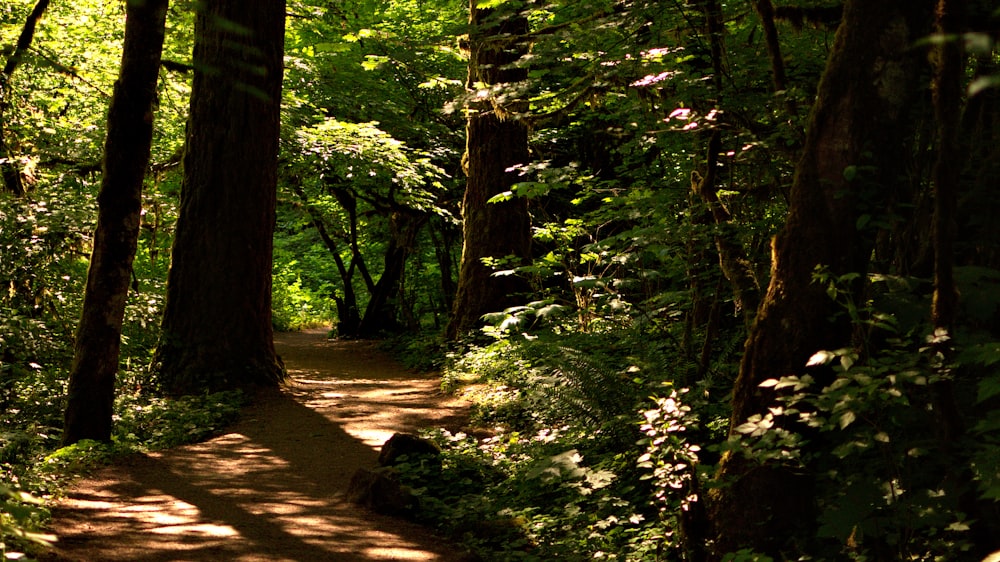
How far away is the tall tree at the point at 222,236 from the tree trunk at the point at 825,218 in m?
7.78

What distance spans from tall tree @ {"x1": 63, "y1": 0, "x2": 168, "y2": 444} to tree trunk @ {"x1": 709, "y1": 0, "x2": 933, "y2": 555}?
5312mm

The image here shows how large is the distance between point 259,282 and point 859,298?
27.6 ft

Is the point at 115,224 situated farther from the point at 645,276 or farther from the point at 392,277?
the point at 392,277

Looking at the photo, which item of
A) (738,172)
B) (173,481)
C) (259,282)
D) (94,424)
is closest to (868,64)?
(738,172)

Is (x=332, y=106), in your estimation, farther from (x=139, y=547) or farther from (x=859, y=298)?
(x=859, y=298)

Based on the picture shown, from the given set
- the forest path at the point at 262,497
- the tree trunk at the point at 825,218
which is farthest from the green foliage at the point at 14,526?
the tree trunk at the point at 825,218

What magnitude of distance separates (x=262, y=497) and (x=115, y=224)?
8.97 feet

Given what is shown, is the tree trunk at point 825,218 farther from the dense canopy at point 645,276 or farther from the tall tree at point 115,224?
the tall tree at point 115,224

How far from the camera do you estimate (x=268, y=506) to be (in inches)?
255

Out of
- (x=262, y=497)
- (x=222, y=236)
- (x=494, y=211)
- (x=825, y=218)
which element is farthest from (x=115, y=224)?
(x=494, y=211)

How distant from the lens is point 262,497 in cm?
671

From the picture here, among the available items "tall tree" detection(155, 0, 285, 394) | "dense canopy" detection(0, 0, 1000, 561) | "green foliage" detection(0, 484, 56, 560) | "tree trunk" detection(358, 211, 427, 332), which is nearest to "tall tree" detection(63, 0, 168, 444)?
"dense canopy" detection(0, 0, 1000, 561)

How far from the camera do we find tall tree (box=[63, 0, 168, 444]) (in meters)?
6.98

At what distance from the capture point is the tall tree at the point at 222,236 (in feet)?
34.4
